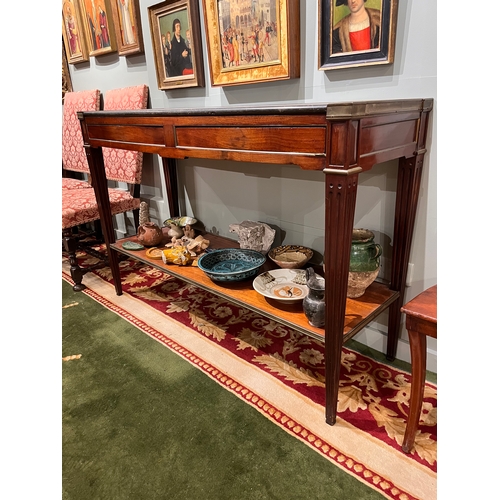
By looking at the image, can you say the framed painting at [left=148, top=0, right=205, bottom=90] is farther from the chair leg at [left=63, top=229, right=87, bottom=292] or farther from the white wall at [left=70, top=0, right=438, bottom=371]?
the chair leg at [left=63, top=229, right=87, bottom=292]

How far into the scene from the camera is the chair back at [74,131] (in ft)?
10.1

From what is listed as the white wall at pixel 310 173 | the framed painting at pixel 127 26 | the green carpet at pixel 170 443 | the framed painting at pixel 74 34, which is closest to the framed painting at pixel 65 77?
the framed painting at pixel 74 34

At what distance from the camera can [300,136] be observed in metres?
1.15

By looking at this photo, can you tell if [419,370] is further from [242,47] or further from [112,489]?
[242,47]

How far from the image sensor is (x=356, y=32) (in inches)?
57.1

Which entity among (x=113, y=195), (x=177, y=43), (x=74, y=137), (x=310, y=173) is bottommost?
(x=113, y=195)

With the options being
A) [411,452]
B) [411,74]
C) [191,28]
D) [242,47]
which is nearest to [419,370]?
[411,452]

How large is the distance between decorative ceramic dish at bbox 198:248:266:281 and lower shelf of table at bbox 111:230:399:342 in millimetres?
49

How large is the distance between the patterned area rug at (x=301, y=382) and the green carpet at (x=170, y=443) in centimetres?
7

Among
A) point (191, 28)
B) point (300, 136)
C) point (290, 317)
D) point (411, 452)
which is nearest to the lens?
point (300, 136)

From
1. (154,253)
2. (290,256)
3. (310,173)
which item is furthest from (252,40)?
(154,253)

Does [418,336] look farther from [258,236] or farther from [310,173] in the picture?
[258,236]

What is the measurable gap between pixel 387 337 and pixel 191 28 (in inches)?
75.3

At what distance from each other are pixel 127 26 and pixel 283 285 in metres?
2.06
